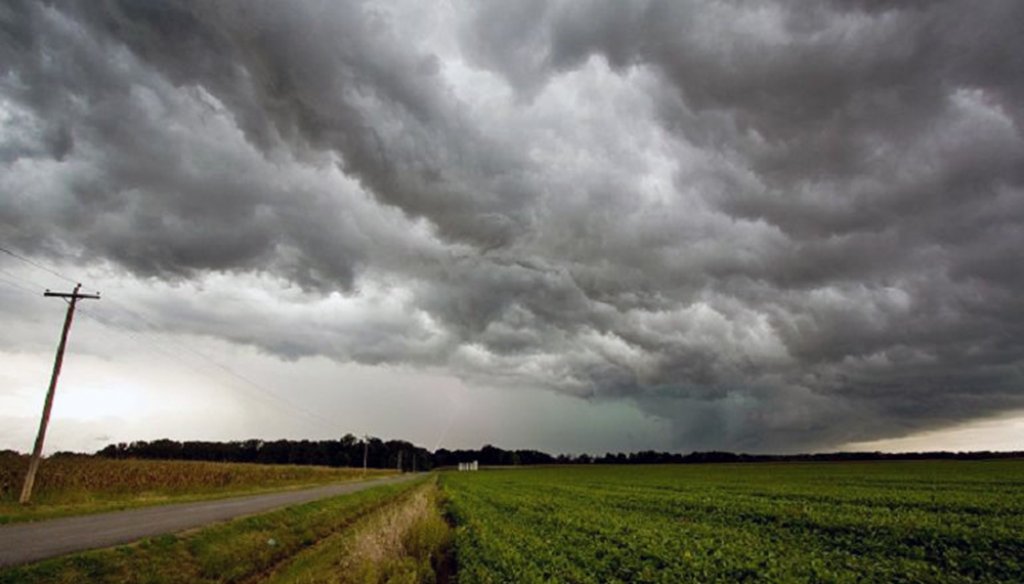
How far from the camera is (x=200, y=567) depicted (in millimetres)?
16688

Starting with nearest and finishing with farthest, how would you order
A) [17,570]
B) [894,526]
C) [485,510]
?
1. [17,570]
2. [894,526]
3. [485,510]

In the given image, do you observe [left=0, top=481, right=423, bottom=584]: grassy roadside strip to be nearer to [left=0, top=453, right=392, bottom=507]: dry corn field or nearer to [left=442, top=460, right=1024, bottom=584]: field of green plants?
[left=442, top=460, right=1024, bottom=584]: field of green plants

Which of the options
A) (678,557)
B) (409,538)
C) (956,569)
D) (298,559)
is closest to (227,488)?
(298,559)

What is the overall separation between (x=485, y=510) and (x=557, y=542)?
13.0 m

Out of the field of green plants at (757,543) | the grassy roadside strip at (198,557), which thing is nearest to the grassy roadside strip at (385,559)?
the field of green plants at (757,543)

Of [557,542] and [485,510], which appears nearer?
[557,542]

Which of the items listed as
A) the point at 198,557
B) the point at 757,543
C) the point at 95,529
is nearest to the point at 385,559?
the point at 198,557

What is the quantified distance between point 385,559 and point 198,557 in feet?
20.3

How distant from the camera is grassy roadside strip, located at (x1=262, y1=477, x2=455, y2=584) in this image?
1497cm

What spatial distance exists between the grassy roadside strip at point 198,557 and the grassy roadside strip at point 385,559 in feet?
3.48

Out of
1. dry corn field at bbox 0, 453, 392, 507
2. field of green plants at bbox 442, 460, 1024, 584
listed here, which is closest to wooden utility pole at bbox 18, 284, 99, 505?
dry corn field at bbox 0, 453, 392, 507

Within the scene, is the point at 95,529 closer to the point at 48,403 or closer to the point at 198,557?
the point at 198,557

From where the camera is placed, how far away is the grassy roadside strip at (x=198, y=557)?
13.3 m

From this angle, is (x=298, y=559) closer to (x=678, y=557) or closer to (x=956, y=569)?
(x=678, y=557)
